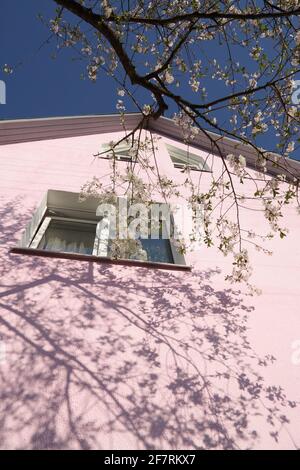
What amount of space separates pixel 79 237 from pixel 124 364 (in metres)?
2.80

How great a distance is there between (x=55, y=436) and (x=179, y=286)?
2270 millimetres

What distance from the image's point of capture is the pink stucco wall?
8.19 ft

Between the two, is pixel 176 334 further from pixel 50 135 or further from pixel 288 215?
pixel 50 135

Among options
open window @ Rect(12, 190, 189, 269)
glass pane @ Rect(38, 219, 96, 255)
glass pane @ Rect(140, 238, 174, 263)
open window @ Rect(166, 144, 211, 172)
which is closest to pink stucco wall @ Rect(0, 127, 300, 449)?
open window @ Rect(12, 190, 189, 269)

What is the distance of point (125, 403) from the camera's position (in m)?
2.67

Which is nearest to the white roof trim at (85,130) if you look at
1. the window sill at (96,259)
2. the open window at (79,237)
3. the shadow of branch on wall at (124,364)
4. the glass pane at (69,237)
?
the open window at (79,237)

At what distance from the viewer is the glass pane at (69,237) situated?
198 inches

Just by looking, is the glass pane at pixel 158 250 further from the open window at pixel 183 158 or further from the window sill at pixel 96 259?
the open window at pixel 183 158

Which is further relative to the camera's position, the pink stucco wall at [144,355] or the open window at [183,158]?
the open window at [183,158]

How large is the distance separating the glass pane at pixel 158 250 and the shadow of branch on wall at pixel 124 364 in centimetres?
73

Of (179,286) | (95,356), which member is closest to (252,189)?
(179,286)

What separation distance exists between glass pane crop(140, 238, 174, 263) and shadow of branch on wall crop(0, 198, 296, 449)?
73 centimetres

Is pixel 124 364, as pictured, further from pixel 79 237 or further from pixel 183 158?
pixel 183 158

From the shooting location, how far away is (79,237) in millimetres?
5367
